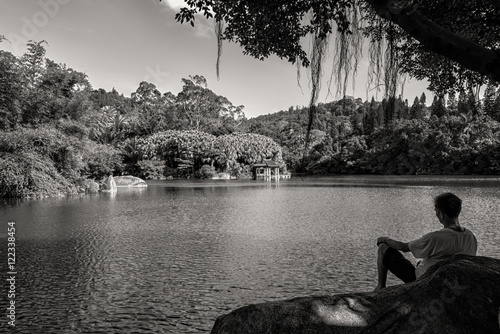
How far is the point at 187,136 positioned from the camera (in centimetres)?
6219

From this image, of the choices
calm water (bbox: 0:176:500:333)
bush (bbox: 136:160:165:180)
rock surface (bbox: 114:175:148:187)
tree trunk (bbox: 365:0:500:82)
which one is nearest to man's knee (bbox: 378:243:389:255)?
calm water (bbox: 0:176:500:333)

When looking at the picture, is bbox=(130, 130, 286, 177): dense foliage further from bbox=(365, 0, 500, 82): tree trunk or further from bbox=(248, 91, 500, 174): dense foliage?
bbox=(365, 0, 500, 82): tree trunk

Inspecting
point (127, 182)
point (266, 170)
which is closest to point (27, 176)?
point (127, 182)

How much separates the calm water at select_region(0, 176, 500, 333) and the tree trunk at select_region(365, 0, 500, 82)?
4.01 meters

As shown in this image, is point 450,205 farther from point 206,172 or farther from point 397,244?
point 206,172

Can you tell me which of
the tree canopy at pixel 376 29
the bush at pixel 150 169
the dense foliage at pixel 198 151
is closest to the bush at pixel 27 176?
the tree canopy at pixel 376 29

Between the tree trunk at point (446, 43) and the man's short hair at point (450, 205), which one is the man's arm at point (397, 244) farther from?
the tree trunk at point (446, 43)

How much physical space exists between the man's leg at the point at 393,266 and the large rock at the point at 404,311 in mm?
1702

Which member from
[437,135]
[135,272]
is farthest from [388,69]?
[437,135]

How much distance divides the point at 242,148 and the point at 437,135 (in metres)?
32.2

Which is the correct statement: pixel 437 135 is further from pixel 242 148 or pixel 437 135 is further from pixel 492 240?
pixel 492 240

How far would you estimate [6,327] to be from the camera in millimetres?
4793

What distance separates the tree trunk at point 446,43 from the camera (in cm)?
246

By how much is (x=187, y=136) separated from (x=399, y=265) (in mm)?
59380
